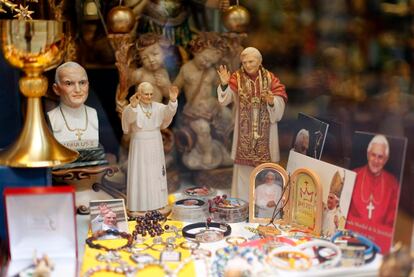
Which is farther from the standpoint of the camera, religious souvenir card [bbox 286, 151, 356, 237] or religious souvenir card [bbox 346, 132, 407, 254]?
religious souvenir card [bbox 286, 151, 356, 237]

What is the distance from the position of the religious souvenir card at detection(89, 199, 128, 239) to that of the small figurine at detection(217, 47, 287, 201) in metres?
0.38

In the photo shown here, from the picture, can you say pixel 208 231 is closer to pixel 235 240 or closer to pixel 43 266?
pixel 235 240

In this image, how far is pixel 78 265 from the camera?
126 cm

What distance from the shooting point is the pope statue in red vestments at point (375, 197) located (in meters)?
1.23

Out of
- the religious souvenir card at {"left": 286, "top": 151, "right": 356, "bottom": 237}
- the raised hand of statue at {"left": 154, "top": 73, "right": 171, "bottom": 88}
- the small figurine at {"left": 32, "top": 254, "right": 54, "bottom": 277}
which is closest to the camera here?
the small figurine at {"left": 32, "top": 254, "right": 54, "bottom": 277}

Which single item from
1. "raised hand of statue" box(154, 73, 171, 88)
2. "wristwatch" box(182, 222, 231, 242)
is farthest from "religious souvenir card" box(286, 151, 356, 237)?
"raised hand of statue" box(154, 73, 171, 88)

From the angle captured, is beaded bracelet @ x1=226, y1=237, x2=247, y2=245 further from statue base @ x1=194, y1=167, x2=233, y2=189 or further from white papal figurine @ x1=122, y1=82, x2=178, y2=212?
statue base @ x1=194, y1=167, x2=233, y2=189

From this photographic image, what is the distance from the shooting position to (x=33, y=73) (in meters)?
1.27

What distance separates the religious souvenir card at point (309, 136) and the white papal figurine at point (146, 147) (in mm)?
360

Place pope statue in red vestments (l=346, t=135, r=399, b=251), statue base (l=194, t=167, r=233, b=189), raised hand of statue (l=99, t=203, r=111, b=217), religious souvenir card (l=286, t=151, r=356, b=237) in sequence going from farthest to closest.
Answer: statue base (l=194, t=167, r=233, b=189)
raised hand of statue (l=99, t=203, r=111, b=217)
religious souvenir card (l=286, t=151, r=356, b=237)
pope statue in red vestments (l=346, t=135, r=399, b=251)

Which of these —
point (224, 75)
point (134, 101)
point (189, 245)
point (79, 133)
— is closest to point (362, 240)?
point (189, 245)

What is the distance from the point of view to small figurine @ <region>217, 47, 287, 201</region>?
1.52 meters

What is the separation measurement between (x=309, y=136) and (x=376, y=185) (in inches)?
11.4

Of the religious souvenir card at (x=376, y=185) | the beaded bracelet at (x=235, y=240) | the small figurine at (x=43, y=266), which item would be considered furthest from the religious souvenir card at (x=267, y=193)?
the small figurine at (x=43, y=266)
